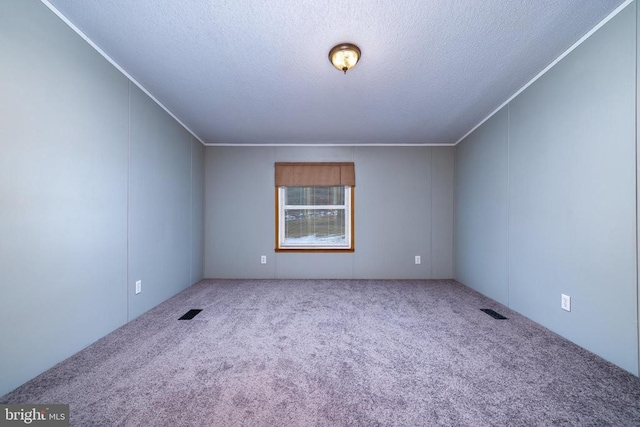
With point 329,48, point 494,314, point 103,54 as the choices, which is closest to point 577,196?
point 494,314

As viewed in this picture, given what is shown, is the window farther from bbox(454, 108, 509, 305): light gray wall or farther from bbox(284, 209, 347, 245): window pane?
bbox(454, 108, 509, 305): light gray wall

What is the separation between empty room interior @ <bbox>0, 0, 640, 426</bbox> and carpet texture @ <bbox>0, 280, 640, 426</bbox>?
15 millimetres

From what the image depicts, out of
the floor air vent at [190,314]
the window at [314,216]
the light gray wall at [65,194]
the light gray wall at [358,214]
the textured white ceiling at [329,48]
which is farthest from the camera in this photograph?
the window at [314,216]

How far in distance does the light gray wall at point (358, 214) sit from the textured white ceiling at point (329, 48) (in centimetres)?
107

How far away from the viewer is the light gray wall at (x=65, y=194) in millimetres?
1323

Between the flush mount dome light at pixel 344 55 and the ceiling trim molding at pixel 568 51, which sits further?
the flush mount dome light at pixel 344 55

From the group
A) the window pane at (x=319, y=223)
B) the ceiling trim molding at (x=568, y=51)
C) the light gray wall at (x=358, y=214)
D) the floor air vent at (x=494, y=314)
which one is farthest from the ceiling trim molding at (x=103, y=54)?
the floor air vent at (x=494, y=314)

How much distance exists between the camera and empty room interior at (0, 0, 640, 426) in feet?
4.36

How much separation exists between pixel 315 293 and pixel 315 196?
5.45 feet

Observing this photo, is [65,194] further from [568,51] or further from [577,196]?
[568,51]

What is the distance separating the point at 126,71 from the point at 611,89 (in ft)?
12.7

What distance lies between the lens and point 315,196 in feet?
13.3

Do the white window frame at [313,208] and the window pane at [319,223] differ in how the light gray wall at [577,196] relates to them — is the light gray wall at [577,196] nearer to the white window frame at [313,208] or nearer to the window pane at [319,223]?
→ the white window frame at [313,208]

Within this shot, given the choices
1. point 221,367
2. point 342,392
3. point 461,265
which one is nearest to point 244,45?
point 221,367
